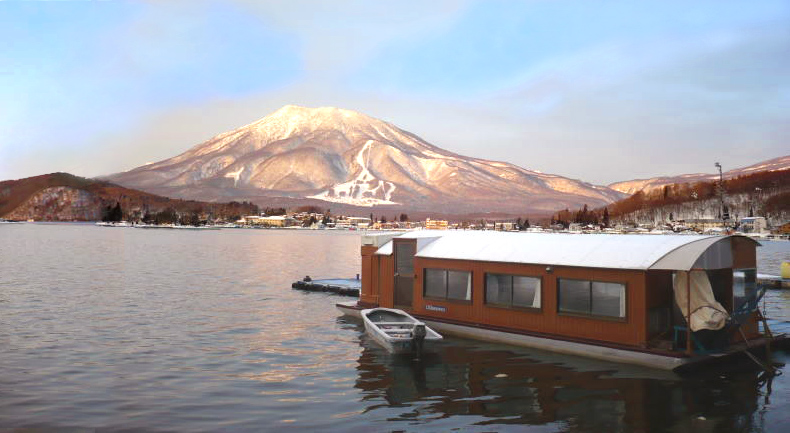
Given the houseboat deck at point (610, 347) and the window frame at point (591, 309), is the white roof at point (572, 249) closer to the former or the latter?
the window frame at point (591, 309)

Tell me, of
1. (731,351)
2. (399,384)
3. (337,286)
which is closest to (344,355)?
(399,384)

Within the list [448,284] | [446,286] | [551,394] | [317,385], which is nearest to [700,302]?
[551,394]

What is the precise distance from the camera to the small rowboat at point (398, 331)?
23188 mm

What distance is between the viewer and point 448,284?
26531mm

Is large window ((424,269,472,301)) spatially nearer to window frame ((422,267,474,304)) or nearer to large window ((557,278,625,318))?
window frame ((422,267,474,304))

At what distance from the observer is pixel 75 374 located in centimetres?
2136

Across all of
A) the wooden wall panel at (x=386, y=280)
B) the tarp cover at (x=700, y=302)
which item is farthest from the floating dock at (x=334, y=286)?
the tarp cover at (x=700, y=302)

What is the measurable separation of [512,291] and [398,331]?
4775 mm

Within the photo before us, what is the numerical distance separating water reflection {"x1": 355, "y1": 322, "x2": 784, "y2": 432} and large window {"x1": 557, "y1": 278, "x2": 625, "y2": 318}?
6.25ft

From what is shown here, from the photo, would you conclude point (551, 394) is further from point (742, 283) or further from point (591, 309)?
point (742, 283)

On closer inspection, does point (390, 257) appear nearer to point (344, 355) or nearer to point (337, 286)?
point (344, 355)

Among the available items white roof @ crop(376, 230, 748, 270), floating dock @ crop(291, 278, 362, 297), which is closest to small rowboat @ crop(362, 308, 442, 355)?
white roof @ crop(376, 230, 748, 270)

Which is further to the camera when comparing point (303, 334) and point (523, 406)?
point (303, 334)

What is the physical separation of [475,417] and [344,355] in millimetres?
8887
